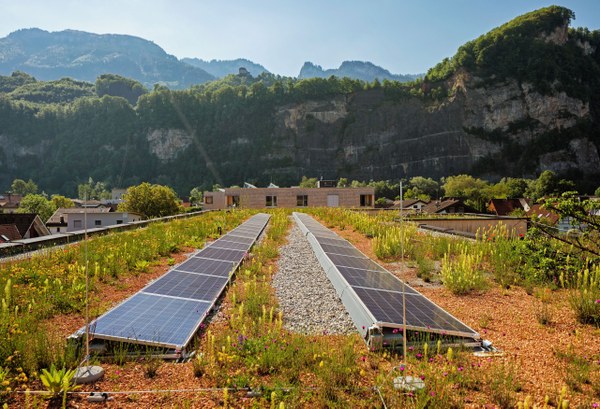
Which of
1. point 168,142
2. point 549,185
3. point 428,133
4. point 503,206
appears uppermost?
point 168,142

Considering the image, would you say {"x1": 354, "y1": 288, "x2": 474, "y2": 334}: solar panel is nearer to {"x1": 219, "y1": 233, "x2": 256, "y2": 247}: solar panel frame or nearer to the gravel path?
the gravel path

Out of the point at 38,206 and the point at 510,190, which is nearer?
the point at 38,206

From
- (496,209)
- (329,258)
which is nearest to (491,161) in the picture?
(496,209)

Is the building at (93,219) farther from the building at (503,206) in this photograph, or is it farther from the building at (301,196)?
the building at (503,206)

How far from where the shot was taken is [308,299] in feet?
25.8

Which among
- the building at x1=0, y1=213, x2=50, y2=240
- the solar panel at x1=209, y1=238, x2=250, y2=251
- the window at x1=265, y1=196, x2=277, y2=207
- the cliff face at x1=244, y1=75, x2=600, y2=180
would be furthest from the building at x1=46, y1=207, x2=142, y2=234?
the cliff face at x1=244, y1=75, x2=600, y2=180

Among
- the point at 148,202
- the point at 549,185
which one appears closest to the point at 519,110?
the point at 549,185

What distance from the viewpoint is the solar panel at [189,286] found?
6.90 m

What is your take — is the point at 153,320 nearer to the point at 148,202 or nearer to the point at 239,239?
the point at 239,239

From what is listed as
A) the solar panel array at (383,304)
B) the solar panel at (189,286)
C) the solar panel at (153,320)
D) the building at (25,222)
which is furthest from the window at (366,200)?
the solar panel at (153,320)

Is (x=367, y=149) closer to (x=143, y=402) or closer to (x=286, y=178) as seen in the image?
(x=286, y=178)

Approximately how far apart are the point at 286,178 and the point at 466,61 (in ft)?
270

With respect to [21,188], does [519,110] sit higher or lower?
higher

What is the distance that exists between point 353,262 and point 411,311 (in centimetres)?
437
